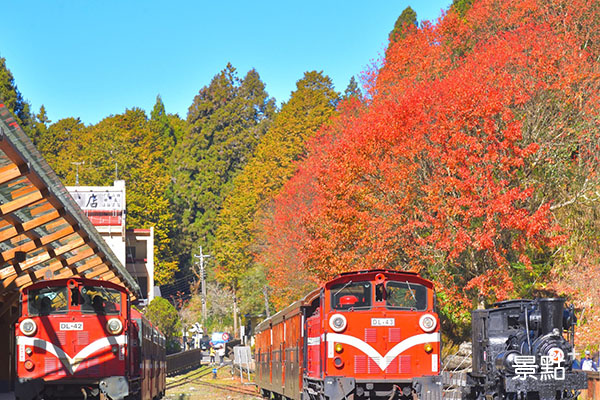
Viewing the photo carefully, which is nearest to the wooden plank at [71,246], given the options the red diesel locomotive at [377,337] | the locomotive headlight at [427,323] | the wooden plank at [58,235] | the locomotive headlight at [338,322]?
the wooden plank at [58,235]

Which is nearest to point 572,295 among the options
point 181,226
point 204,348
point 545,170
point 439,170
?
point 545,170

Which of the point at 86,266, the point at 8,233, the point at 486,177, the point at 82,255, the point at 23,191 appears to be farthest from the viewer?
the point at 486,177

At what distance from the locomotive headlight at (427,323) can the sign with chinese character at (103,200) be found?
187 feet

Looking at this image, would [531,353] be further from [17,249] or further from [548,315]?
[17,249]

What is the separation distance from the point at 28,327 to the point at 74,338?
963mm

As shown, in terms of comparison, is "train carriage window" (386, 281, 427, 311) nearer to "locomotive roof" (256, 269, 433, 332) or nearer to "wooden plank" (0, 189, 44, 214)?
"locomotive roof" (256, 269, 433, 332)

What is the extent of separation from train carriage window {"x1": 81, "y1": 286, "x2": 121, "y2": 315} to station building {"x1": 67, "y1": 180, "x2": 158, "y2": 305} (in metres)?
48.8

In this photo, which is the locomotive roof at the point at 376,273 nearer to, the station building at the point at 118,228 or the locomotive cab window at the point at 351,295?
the locomotive cab window at the point at 351,295

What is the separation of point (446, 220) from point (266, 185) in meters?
47.5

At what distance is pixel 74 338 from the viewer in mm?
17156

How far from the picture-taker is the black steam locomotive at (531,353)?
16922 mm

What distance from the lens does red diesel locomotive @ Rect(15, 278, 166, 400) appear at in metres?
16.9

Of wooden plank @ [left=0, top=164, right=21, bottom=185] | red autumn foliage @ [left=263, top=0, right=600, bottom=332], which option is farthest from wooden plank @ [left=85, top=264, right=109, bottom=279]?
wooden plank @ [left=0, top=164, right=21, bottom=185]

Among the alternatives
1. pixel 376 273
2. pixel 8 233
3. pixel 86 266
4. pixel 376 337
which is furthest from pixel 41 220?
pixel 376 337
